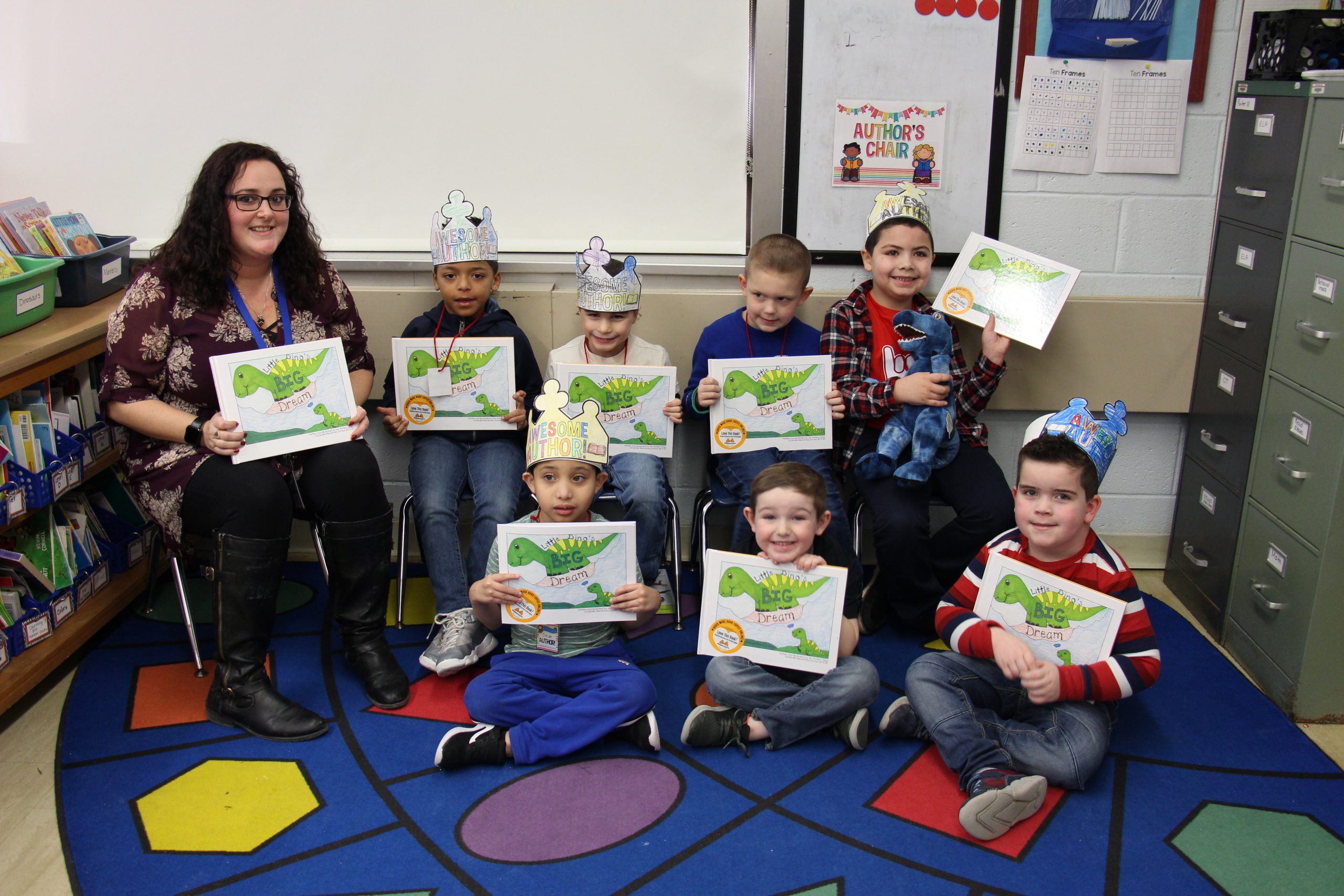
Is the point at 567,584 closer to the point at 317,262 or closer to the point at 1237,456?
the point at 317,262

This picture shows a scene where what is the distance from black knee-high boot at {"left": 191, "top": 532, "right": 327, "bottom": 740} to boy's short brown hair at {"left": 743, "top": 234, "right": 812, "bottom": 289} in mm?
1435

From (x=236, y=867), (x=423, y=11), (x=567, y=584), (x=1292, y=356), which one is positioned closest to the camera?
(x=236, y=867)

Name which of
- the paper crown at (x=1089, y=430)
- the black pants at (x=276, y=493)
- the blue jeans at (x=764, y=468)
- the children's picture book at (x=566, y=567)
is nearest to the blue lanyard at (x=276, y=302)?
the black pants at (x=276, y=493)

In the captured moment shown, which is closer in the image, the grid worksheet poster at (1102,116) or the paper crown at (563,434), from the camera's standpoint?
the paper crown at (563,434)

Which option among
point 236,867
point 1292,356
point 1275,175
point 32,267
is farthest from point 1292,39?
point 32,267

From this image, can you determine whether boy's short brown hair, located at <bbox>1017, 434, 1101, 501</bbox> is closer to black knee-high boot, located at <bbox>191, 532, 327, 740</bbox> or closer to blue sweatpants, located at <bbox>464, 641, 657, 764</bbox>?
blue sweatpants, located at <bbox>464, 641, 657, 764</bbox>

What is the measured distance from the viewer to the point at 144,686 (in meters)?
2.62

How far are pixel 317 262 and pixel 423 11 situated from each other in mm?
840

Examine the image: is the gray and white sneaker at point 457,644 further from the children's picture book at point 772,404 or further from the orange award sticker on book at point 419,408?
the children's picture book at point 772,404

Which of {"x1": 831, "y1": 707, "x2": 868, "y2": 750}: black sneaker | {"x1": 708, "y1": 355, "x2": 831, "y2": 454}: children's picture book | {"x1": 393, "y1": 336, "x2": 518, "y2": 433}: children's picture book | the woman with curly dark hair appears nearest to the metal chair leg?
the woman with curly dark hair

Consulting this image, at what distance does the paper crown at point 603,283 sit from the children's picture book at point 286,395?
67cm

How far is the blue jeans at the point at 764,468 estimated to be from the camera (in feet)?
9.30

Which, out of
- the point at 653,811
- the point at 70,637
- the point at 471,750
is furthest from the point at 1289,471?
the point at 70,637

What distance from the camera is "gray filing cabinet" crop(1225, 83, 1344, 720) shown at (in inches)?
93.7
